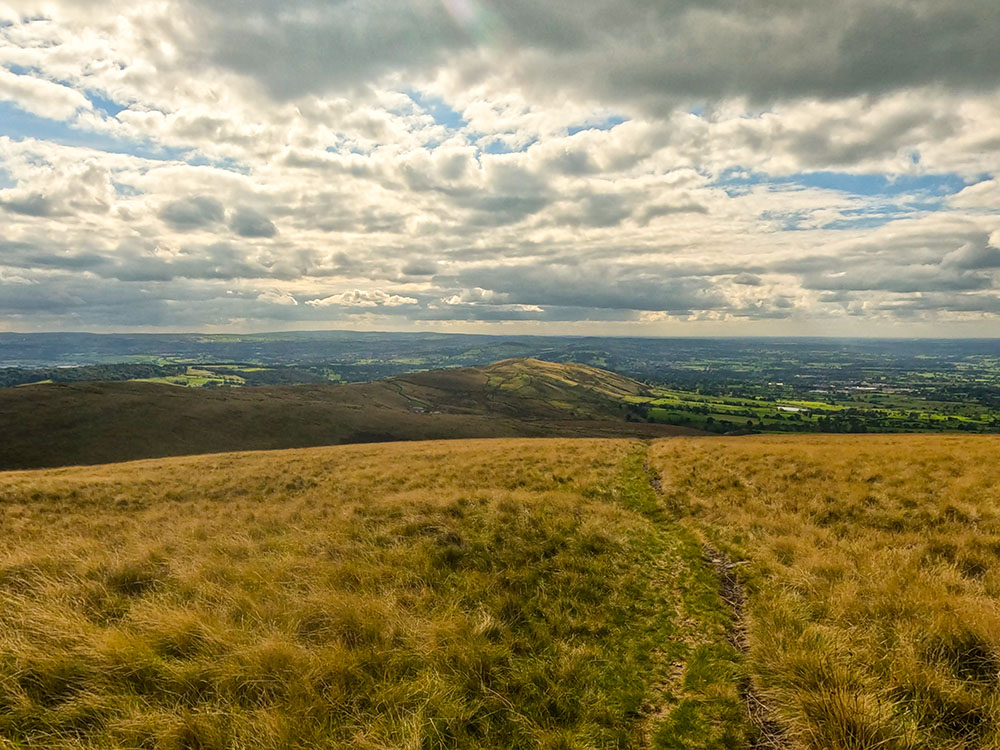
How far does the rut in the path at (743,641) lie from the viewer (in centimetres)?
546

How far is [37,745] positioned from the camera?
4629mm

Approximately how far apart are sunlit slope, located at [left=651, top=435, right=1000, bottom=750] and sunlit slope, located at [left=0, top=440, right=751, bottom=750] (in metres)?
0.90

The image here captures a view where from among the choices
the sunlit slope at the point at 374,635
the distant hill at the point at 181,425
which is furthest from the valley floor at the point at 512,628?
the distant hill at the point at 181,425

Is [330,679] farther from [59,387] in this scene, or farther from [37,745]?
[59,387]

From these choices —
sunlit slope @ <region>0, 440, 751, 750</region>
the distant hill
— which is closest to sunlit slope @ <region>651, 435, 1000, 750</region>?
sunlit slope @ <region>0, 440, 751, 750</region>

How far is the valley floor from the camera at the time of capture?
5336 mm

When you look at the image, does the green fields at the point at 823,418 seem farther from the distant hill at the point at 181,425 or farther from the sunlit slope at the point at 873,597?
the sunlit slope at the point at 873,597

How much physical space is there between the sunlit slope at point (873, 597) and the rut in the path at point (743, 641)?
133 millimetres

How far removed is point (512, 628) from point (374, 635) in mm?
2360

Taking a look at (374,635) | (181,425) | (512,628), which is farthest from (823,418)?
(374,635)

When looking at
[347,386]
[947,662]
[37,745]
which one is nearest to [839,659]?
[947,662]

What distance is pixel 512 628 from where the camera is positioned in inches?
311

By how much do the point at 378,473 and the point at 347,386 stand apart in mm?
159942

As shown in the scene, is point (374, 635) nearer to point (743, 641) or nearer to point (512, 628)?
point (512, 628)
